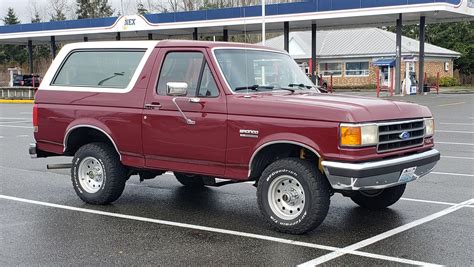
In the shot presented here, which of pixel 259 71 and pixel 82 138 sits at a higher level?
pixel 259 71

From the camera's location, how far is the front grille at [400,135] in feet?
19.5

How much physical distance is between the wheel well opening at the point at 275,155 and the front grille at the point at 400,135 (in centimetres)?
73

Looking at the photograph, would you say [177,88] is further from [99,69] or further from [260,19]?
[260,19]

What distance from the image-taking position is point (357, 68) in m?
53.4

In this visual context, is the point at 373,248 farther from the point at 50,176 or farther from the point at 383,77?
the point at 383,77

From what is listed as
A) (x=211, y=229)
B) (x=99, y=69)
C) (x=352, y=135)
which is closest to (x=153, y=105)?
(x=99, y=69)

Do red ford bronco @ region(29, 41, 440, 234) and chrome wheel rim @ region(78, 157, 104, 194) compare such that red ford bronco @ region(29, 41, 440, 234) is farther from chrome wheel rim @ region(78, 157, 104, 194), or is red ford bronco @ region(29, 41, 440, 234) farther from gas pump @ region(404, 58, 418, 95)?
gas pump @ region(404, 58, 418, 95)

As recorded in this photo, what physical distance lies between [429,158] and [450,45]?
209 ft

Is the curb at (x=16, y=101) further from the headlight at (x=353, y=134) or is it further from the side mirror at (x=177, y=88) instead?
the headlight at (x=353, y=134)

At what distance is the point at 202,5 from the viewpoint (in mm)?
64438

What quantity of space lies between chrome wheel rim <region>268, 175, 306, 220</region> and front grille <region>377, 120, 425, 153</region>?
0.96 m

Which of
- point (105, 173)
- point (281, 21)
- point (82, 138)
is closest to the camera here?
point (105, 173)

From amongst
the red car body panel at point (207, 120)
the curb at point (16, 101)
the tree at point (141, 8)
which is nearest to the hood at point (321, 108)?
the red car body panel at point (207, 120)

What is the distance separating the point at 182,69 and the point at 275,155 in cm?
157
